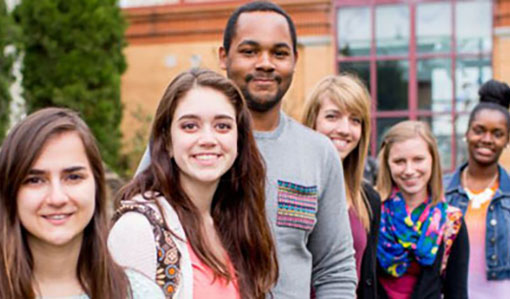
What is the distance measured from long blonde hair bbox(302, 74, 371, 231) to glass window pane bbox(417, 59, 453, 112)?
28.1 feet

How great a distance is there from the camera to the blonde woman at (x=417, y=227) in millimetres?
4016

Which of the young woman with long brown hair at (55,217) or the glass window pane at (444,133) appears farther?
the glass window pane at (444,133)

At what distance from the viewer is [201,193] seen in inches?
104

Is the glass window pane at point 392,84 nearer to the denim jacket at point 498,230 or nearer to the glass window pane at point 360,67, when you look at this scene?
the glass window pane at point 360,67

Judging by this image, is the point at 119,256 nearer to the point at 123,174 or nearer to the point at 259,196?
the point at 259,196

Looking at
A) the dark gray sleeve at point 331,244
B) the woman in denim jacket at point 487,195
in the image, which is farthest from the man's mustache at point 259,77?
the woman in denim jacket at point 487,195

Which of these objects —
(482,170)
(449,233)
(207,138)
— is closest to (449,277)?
(449,233)

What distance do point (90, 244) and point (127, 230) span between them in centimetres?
12

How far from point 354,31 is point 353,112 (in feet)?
29.3

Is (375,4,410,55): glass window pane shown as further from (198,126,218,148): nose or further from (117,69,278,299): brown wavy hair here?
(198,126,218,148): nose

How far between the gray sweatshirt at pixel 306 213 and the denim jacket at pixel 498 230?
5.44ft

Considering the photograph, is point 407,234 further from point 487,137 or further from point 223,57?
point 223,57

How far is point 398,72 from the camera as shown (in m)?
12.3

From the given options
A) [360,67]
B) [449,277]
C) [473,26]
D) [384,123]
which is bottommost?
[449,277]
